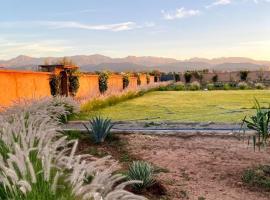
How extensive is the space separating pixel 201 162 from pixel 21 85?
31.4ft

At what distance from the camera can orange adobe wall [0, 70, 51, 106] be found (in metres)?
14.6

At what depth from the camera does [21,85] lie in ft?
52.7

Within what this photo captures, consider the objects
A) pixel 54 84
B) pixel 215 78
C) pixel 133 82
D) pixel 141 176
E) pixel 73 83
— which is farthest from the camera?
pixel 215 78

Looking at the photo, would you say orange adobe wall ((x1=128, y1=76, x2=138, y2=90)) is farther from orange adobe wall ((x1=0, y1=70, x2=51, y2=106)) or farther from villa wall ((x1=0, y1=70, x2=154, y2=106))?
orange adobe wall ((x1=0, y1=70, x2=51, y2=106))

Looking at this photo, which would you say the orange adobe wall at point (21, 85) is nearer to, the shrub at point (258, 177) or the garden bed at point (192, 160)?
the garden bed at point (192, 160)

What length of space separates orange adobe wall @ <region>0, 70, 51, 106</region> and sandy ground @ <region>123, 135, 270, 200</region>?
5678 millimetres

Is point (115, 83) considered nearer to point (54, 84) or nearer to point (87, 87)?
point (87, 87)

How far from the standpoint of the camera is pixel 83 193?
330cm

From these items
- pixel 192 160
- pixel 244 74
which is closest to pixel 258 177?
pixel 192 160

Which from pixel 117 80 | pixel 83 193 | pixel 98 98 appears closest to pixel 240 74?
pixel 117 80

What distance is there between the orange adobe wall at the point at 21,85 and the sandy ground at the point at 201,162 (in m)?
5.68

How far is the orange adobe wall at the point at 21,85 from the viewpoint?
14632mm

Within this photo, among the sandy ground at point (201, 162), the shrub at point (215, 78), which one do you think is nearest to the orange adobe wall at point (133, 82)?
the shrub at point (215, 78)

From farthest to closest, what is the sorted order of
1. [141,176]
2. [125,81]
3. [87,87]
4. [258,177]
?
[125,81] < [87,87] < [258,177] < [141,176]
